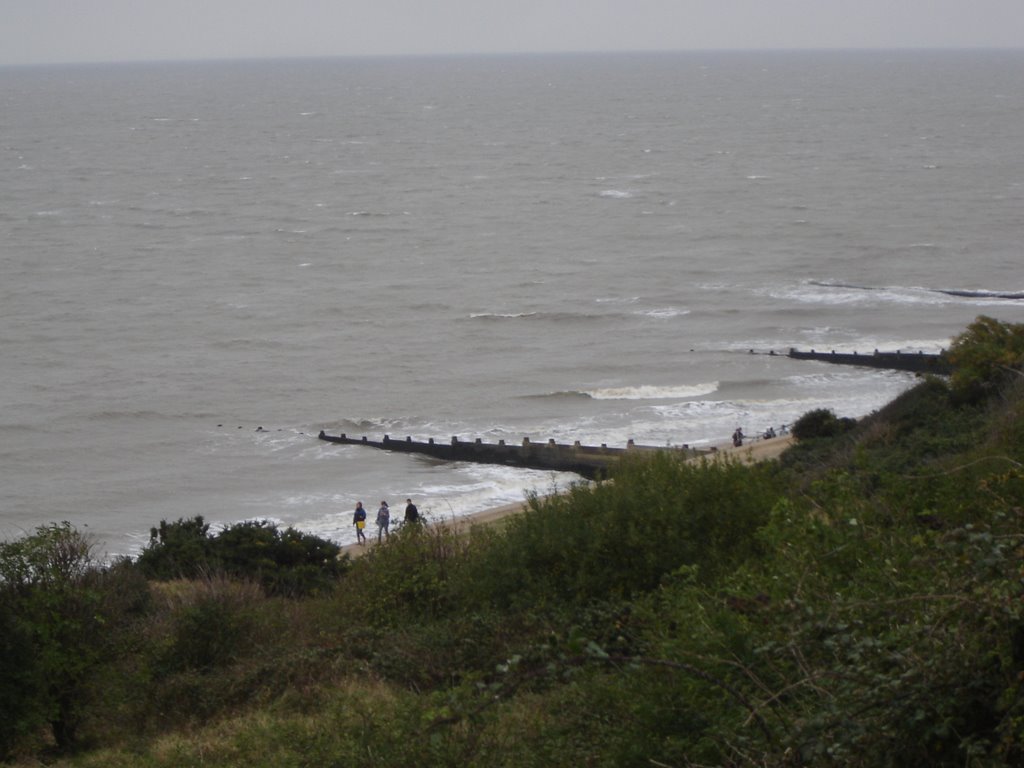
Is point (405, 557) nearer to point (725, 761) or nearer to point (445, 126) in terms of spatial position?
point (725, 761)

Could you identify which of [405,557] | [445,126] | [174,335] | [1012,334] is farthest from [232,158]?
[405,557]

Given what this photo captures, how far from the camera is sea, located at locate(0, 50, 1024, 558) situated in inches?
1389

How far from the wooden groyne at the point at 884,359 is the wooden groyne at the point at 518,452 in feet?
36.7

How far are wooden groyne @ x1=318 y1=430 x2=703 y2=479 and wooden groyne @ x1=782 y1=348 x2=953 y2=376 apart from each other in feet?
36.7

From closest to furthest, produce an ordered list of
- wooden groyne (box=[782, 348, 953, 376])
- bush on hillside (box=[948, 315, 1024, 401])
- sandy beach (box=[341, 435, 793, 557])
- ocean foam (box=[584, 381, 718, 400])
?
bush on hillside (box=[948, 315, 1024, 401]) < sandy beach (box=[341, 435, 793, 557]) < wooden groyne (box=[782, 348, 953, 376]) < ocean foam (box=[584, 381, 718, 400])

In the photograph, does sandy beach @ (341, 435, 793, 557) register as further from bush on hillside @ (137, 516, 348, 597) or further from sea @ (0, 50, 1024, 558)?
bush on hillside @ (137, 516, 348, 597)

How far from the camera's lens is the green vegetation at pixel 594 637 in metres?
6.60

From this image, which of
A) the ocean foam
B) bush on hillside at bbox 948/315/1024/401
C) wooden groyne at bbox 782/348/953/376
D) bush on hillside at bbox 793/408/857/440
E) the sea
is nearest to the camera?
bush on hillside at bbox 948/315/1024/401

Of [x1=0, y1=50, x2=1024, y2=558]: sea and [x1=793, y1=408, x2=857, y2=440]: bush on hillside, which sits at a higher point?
[x1=0, y1=50, x2=1024, y2=558]: sea

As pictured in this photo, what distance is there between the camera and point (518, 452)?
3397cm

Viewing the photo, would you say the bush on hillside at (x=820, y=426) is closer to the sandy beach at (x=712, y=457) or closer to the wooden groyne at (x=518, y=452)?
the sandy beach at (x=712, y=457)

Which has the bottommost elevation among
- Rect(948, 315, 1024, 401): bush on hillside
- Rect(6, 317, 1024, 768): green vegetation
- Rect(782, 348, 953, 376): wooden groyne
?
Rect(6, 317, 1024, 768): green vegetation

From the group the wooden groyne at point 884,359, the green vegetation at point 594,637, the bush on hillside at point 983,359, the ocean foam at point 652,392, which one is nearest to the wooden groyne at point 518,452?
the ocean foam at point 652,392

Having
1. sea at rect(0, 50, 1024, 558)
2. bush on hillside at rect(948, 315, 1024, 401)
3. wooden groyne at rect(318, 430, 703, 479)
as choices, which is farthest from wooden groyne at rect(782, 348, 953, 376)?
bush on hillside at rect(948, 315, 1024, 401)
